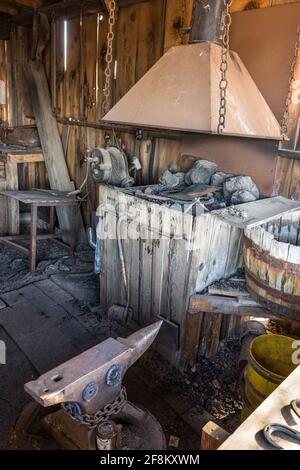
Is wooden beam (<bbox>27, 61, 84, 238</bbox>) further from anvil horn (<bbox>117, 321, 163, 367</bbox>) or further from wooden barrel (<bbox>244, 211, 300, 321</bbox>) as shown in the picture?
anvil horn (<bbox>117, 321, 163, 367</bbox>)

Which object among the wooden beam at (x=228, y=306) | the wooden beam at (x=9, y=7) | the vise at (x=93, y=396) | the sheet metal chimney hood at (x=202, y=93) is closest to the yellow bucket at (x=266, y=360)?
the wooden beam at (x=228, y=306)

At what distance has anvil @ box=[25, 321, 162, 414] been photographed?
128 cm

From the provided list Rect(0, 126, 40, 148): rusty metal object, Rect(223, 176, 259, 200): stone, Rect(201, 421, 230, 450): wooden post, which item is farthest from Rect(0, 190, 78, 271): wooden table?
Rect(201, 421, 230, 450): wooden post

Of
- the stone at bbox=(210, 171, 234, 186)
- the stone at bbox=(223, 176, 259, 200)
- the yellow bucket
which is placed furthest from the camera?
the stone at bbox=(210, 171, 234, 186)

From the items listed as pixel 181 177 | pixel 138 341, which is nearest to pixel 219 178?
pixel 181 177

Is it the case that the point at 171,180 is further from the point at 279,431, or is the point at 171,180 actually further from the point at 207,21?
the point at 279,431

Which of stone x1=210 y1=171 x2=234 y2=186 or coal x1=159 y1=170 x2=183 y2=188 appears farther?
coal x1=159 y1=170 x2=183 y2=188

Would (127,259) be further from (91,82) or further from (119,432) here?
(91,82)

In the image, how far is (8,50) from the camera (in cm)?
598

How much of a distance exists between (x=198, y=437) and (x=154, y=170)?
2.69m

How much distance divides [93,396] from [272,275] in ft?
4.33

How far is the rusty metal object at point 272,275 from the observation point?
7.13 ft

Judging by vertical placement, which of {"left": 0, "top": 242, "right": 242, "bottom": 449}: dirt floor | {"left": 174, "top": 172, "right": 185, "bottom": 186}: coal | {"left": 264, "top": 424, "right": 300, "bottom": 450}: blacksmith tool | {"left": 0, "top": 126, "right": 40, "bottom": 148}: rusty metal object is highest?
{"left": 0, "top": 126, "right": 40, "bottom": 148}: rusty metal object

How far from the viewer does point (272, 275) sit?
225 centimetres
